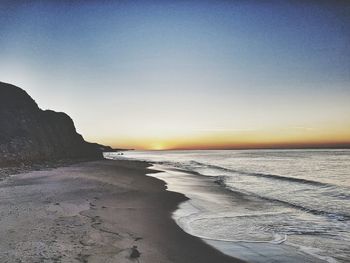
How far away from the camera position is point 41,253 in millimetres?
6418

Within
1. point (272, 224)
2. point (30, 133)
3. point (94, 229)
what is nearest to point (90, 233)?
point (94, 229)

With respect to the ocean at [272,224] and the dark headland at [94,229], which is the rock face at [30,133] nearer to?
the dark headland at [94,229]

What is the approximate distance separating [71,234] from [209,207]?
25.7 ft

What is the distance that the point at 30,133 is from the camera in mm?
51406

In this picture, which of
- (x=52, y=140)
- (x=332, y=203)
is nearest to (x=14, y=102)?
(x=52, y=140)

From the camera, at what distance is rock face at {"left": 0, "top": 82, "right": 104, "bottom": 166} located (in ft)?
140

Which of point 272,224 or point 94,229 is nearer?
point 94,229

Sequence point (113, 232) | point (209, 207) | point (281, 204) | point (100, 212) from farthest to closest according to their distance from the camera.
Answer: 1. point (281, 204)
2. point (209, 207)
3. point (100, 212)
4. point (113, 232)

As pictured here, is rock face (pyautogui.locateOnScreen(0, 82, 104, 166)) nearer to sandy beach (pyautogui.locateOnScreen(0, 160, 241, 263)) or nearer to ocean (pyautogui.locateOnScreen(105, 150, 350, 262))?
sandy beach (pyautogui.locateOnScreen(0, 160, 241, 263))

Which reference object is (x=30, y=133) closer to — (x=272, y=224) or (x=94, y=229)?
(x=94, y=229)

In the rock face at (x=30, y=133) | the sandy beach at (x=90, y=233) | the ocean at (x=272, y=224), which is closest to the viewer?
the sandy beach at (x=90, y=233)

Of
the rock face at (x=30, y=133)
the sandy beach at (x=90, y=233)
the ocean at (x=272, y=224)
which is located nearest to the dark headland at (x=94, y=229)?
the sandy beach at (x=90, y=233)

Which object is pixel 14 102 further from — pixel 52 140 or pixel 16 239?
pixel 16 239

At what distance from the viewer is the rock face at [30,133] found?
4254 cm
